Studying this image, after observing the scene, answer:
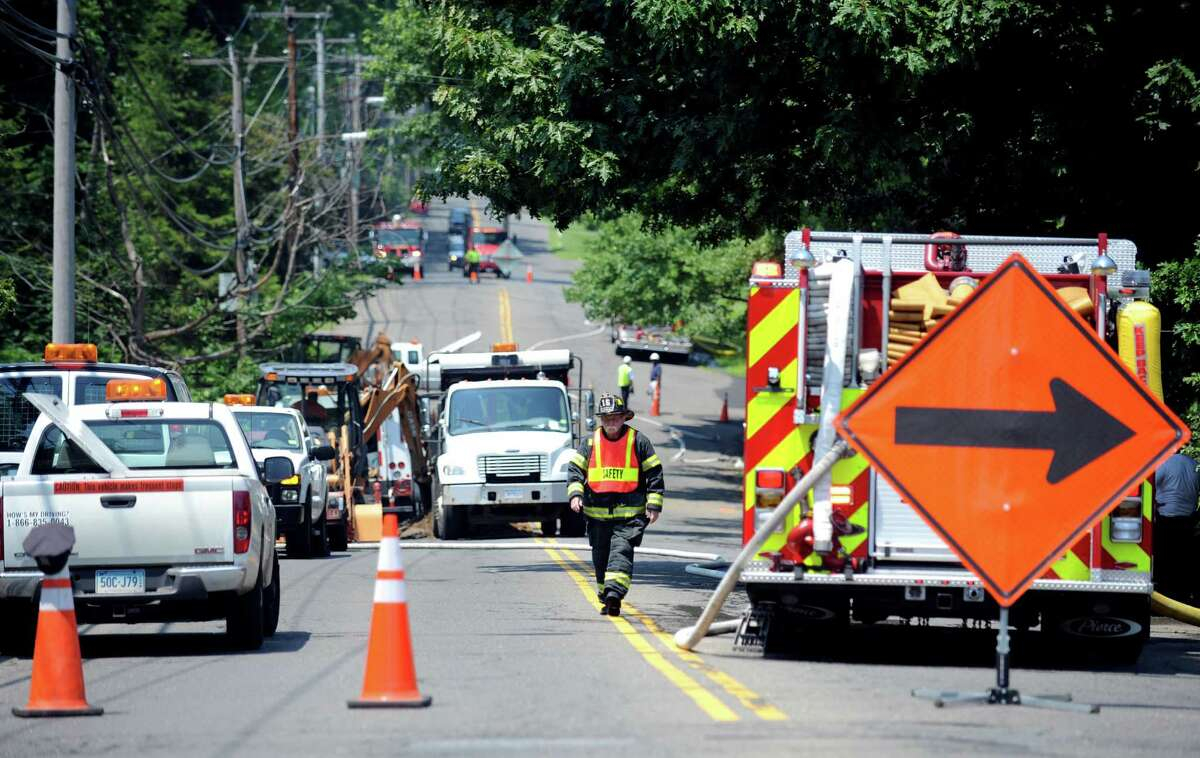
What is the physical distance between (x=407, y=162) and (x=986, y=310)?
152 ft

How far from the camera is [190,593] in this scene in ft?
39.3

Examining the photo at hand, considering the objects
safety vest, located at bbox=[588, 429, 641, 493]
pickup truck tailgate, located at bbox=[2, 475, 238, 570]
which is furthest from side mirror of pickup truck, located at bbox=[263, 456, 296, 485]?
safety vest, located at bbox=[588, 429, 641, 493]

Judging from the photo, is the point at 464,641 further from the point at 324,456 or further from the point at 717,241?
the point at 717,241

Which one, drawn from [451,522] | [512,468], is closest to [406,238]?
[451,522]

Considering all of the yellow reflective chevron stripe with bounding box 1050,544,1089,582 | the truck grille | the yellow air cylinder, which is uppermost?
the yellow air cylinder

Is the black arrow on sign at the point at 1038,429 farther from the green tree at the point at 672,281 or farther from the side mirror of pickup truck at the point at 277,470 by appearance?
the green tree at the point at 672,281

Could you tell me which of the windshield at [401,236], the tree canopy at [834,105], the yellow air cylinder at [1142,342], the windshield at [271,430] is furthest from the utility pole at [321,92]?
the yellow air cylinder at [1142,342]

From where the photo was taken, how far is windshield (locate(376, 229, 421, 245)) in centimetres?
8606

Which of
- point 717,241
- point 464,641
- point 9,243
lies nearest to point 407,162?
point 9,243

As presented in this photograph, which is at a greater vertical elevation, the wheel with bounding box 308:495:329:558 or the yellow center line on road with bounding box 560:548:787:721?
the yellow center line on road with bounding box 560:548:787:721

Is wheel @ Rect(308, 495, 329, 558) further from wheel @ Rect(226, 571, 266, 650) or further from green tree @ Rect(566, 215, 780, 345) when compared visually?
green tree @ Rect(566, 215, 780, 345)

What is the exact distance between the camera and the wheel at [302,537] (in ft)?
75.5

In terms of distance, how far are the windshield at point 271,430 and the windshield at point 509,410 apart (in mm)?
3575

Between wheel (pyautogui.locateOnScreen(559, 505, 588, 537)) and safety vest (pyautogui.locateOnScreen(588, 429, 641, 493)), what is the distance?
12819 mm
